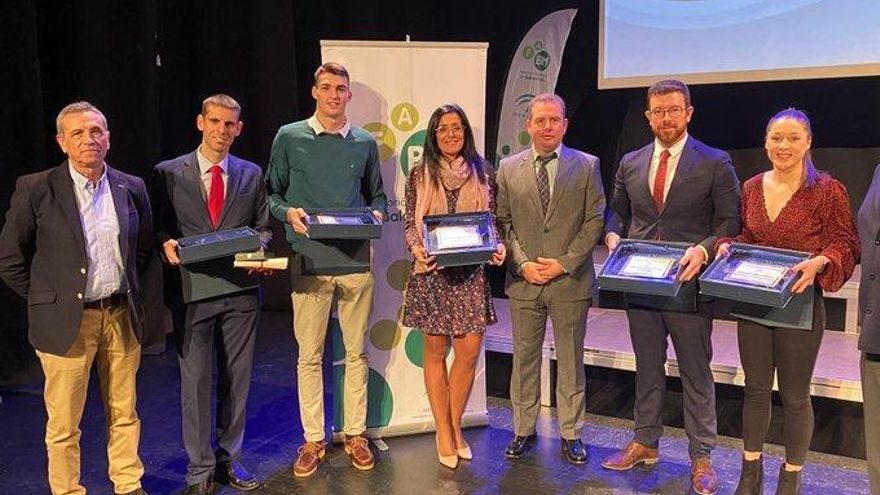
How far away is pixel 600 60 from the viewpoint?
568cm

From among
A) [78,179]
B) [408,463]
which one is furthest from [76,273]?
[408,463]

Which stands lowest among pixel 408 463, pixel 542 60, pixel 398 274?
pixel 408 463

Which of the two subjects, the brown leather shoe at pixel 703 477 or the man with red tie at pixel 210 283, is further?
the brown leather shoe at pixel 703 477

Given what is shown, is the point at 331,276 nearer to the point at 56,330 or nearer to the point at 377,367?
the point at 377,367

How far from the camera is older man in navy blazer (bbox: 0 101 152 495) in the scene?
9.21 feet

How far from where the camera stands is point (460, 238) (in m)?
3.19

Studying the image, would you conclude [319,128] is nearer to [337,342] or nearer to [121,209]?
[121,209]

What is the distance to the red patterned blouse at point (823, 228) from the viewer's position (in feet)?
8.98

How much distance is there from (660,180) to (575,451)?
1.37 m

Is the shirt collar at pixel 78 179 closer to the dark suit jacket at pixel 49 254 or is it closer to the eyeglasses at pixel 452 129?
the dark suit jacket at pixel 49 254

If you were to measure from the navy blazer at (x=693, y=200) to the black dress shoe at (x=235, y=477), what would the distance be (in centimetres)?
207

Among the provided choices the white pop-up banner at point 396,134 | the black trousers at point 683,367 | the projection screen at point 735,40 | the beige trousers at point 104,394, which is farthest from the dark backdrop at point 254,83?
the beige trousers at point 104,394

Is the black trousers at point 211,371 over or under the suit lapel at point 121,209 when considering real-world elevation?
under

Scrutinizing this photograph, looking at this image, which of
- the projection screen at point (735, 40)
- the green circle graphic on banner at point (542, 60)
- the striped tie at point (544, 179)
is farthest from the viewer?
the green circle graphic on banner at point (542, 60)
